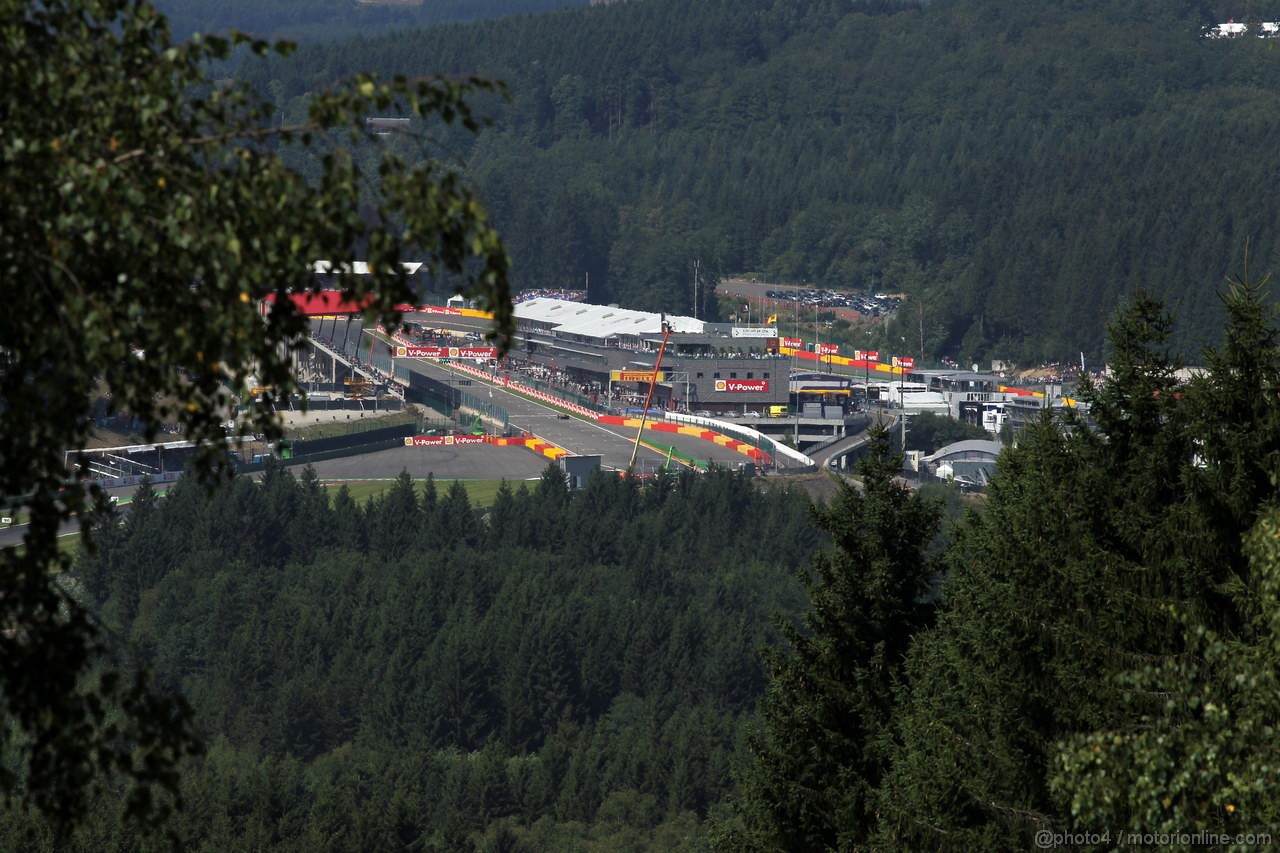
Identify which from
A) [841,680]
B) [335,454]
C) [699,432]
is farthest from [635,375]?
[841,680]

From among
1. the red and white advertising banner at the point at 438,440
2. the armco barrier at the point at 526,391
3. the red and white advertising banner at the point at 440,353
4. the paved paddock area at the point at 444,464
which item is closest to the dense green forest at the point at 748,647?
the paved paddock area at the point at 444,464

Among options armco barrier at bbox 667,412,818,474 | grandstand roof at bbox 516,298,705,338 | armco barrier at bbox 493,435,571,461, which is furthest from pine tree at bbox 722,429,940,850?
grandstand roof at bbox 516,298,705,338

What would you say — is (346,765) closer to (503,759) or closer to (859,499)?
(503,759)

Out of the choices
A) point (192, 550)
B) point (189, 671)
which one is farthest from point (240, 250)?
point (192, 550)

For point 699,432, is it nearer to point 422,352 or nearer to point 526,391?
point 526,391

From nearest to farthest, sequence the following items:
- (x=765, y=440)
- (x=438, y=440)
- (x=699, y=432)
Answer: (x=438, y=440), (x=765, y=440), (x=699, y=432)

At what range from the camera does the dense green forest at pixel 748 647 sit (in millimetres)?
19609

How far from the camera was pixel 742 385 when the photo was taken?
148 metres

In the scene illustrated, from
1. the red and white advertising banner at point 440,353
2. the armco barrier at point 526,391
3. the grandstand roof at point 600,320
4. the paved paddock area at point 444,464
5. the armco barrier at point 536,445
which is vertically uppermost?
the grandstand roof at point 600,320

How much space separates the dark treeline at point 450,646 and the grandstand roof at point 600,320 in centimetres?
5143

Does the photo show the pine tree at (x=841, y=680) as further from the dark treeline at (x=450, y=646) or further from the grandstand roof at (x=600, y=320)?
the grandstand roof at (x=600, y=320)

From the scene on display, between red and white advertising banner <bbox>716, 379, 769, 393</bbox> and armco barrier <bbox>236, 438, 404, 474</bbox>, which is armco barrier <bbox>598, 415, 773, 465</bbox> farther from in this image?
armco barrier <bbox>236, 438, 404, 474</bbox>

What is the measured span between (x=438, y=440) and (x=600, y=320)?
45345 mm

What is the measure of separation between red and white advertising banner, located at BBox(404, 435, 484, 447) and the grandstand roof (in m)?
35.4
